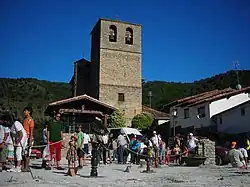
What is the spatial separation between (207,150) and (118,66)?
3083 cm

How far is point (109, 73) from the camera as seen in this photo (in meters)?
46.7

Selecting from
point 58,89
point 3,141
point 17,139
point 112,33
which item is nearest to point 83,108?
point 3,141

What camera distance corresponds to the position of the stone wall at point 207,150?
1744 centimetres

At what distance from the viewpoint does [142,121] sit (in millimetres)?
43344

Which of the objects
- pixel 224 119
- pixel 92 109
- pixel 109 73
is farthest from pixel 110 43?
pixel 224 119

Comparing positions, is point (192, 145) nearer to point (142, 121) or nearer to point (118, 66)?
point (142, 121)

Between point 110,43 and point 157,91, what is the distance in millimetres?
39534

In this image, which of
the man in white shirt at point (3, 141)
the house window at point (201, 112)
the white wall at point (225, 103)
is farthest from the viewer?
the house window at point (201, 112)

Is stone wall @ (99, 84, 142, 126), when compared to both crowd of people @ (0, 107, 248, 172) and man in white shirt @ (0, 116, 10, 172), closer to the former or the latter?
crowd of people @ (0, 107, 248, 172)

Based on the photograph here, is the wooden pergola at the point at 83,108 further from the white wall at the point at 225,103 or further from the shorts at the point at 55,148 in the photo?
the shorts at the point at 55,148

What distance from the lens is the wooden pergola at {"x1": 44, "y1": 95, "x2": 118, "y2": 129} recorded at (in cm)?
2936

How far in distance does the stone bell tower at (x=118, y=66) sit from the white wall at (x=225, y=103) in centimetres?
1546

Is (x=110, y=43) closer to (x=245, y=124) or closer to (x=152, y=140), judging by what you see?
(x=245, y=124)

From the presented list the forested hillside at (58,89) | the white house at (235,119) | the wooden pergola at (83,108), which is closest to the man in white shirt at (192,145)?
the white house at (235,119)
